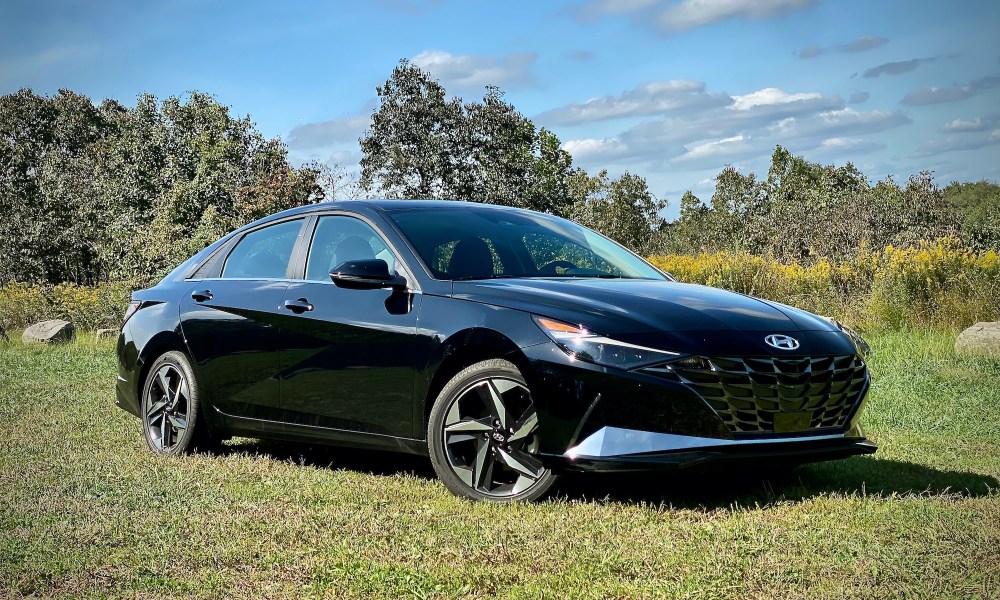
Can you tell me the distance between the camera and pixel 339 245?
20.8ft

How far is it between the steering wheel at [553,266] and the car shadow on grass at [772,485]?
1.15 m

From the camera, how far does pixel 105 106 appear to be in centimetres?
6341

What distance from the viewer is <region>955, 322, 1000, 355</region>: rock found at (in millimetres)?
11569

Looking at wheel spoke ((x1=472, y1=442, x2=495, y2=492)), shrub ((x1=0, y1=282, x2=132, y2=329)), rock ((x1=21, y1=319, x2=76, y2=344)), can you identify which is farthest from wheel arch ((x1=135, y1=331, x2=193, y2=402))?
shrub ((x1=0, y1=282, x2=132, y2=329))

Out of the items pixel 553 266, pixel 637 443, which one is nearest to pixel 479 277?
pixel 553 266

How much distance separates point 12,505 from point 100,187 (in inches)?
1662

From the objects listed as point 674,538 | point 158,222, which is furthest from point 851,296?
point 158,222

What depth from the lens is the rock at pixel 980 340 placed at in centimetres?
1157

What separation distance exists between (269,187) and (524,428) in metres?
22.6

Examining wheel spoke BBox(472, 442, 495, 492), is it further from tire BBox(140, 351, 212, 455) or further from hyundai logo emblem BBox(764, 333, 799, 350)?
tire BBox(140, 351, 212, 455)

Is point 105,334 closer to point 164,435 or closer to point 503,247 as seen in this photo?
point 164,435

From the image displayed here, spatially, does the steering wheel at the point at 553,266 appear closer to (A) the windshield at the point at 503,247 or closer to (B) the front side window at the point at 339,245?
(A) the windshield at the point at 503,247

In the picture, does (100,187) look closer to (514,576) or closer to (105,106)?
(105,106)

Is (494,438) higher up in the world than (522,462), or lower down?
higher up
